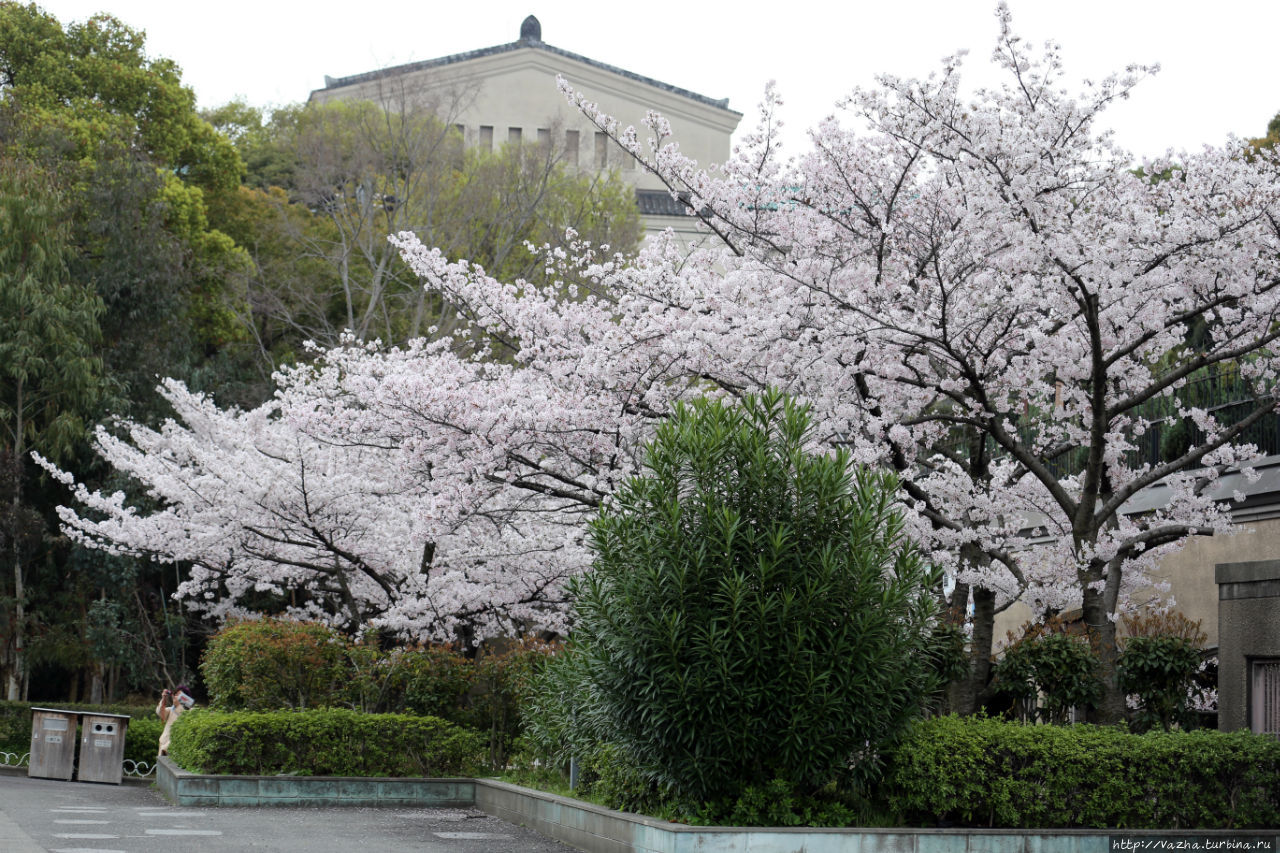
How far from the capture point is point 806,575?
9.61 m

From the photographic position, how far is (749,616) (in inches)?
373

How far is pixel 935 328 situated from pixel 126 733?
1580cm

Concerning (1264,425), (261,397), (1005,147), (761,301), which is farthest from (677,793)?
(261,397)

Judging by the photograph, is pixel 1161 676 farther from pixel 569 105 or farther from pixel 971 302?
pixel 569 105

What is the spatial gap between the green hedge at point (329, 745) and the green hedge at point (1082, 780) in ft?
22.7

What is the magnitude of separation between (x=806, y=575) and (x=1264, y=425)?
954 cm

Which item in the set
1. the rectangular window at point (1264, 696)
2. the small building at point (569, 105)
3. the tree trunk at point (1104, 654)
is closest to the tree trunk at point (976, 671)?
the tree trunk at point (1104, 654)

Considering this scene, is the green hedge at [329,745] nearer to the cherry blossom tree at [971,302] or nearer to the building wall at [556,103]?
the cherry blossom tree at [971,302]

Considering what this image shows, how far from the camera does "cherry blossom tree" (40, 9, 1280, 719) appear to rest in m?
11.8

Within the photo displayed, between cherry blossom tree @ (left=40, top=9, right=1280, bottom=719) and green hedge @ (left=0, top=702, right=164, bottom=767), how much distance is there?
31.1 feet

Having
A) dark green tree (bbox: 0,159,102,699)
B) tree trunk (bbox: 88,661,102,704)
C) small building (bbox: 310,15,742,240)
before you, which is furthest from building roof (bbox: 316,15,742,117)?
tree trunk (bbox: 88,661,102,704)

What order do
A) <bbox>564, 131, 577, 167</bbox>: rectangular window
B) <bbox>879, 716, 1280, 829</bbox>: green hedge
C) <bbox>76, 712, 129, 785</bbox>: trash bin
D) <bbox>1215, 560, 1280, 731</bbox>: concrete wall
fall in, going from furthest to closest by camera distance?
<bbox>564, 131, 577, 167</bbox>: rectangular window, <bbox>76, 712, 129, 785</bbox>: trash bin, <bbox>1215, 560, 1280, 731</bbox>: concrete wall, <bbox>879, 716, 1280, 829</bbox>: green hedge

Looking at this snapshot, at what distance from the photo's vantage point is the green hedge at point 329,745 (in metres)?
14.9

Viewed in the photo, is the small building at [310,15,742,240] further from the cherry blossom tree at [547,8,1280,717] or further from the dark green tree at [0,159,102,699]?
the cherry blossom tree at [547,8,1280,717]
